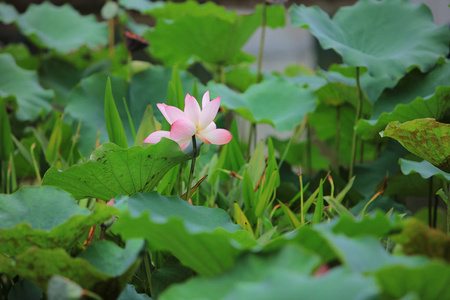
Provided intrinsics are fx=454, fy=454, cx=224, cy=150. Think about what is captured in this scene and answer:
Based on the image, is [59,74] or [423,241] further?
[59,74]

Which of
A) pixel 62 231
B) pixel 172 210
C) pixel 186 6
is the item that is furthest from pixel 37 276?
pixel 186 6

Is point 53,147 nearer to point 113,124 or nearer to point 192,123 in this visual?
point 113,124

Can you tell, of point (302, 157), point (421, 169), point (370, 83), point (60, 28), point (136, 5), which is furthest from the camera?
point (60, 28)

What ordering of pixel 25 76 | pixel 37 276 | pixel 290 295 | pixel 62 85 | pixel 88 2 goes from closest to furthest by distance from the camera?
1. pixel 290 295
2. pixel 37 276
3. pixel 25 76
4. pixel 62 85
5. pixel 88 2

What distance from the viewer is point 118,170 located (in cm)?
56

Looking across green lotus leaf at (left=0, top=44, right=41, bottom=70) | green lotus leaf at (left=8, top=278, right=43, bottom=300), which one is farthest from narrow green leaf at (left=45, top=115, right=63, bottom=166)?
green lotus leaf at (left=0, top=44, right=41, bottom=70)

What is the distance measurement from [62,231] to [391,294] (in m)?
0.31

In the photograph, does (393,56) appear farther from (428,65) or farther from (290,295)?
(290,295)

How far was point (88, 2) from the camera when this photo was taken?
2.39 metres

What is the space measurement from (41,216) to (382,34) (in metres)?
0.78

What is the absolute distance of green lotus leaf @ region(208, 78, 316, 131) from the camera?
950mm

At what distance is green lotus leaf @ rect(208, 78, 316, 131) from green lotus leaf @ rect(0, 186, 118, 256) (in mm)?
467

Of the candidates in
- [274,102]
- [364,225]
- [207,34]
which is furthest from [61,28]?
[364,225]

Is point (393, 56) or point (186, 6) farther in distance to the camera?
point (186, 6)
